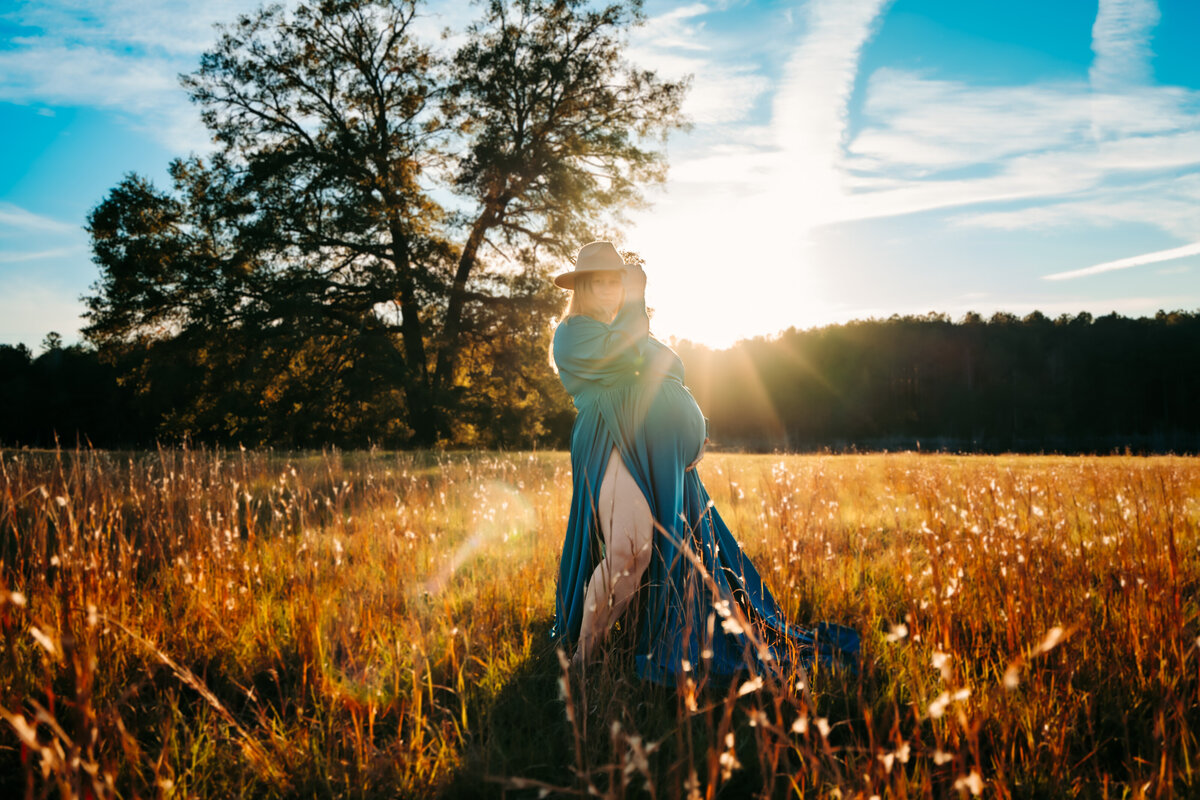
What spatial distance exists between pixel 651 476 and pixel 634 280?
100 centimetres

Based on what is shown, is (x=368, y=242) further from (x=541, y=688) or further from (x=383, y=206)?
(x=541, y=688)

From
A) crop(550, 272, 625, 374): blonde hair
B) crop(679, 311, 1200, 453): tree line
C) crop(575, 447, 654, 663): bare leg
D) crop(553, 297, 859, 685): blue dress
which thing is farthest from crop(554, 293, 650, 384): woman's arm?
crop(679, 311, 1200, 453): tree line

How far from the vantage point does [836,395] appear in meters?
67.8

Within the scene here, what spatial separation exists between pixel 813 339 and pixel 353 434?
64551 mm

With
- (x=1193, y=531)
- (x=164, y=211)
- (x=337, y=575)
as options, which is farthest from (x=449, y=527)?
(x=164, y=211)

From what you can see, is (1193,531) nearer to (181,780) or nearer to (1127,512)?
(1127,512)

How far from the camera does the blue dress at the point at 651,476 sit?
2.72 metres

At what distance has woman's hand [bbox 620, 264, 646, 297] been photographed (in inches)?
119

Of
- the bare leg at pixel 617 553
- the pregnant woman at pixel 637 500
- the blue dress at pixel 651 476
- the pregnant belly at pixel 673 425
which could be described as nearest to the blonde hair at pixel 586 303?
the pregnant woman at pixel 637 500

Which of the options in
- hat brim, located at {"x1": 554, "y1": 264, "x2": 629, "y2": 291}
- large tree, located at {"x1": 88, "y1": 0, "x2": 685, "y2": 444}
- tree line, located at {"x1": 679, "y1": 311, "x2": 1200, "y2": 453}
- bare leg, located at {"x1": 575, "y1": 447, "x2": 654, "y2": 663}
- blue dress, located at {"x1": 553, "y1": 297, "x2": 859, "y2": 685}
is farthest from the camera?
tree line, located at {"x1": 679, "y1": 311, "x2": 1200, "y2": 453}

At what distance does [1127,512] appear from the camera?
335 centimetres

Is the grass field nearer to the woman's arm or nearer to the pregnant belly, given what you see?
the pregnant belly

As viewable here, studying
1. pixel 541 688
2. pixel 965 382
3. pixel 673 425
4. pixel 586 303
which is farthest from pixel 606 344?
pixel 965 382

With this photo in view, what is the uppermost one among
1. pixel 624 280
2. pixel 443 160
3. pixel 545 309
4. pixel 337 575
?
pixel 443 160
